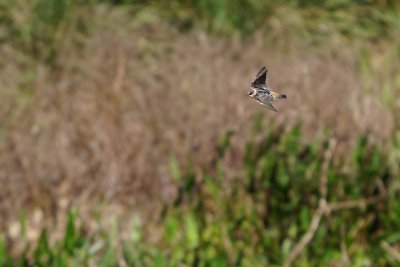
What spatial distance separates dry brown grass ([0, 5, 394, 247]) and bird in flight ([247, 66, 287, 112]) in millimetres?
2970

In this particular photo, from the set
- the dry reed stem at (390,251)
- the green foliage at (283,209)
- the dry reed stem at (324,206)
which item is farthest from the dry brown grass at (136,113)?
the dry reed stem at (390,251)

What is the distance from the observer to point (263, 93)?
1479 millimetres

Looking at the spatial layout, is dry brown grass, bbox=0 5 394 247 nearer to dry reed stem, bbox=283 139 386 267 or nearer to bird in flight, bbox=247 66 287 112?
dry reed stem, bbox=283 139 386 267

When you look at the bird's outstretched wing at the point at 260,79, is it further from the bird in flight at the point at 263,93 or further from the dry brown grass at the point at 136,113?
the dry brown grass at the point at 136,113

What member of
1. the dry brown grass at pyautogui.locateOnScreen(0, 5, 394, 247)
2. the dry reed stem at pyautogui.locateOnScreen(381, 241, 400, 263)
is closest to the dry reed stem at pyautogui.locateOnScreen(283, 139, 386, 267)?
the dry reed stem at pyautogui.locateOnScreen(381, 241, 400, 263)

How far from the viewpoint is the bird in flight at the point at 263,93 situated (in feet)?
4.76

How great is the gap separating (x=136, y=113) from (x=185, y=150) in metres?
0.57

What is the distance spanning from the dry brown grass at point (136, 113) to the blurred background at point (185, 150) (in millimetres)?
11

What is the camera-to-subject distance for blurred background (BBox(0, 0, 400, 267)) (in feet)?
13.5

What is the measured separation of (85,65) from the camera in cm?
579

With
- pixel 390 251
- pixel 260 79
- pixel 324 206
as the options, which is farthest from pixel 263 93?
pixel 390 251

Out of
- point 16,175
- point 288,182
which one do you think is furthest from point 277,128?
point 16,175

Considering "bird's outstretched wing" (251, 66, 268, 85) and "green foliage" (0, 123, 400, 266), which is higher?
"bird's outstretched wing" (251, 66, 268, 85)

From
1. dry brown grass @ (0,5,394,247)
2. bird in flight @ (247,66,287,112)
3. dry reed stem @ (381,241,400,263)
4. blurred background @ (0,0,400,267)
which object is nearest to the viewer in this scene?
bird in flight @ (247,66,287,112)
